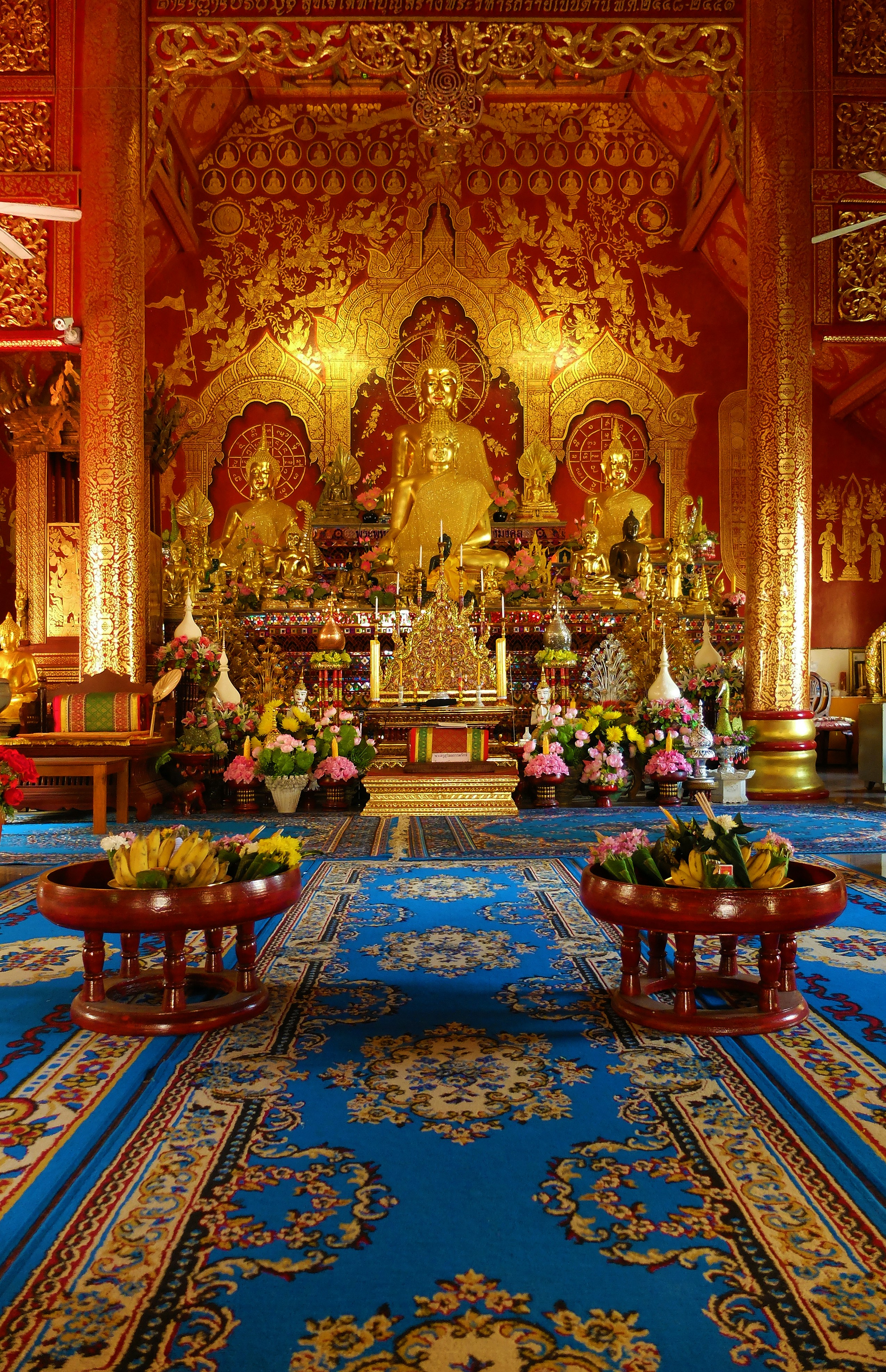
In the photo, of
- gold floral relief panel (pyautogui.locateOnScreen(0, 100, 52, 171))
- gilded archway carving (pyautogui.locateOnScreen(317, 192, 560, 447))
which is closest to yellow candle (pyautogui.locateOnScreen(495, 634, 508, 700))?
gilded archway carving (pyautogui.locateOnScreen(317, 192, 560, 447))

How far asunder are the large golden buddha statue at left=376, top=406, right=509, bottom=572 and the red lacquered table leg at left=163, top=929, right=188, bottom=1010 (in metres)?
7.80

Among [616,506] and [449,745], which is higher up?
[616,506]

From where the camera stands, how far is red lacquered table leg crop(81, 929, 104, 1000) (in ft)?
8.69

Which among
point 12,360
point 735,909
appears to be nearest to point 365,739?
point 12,360

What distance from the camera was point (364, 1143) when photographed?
6.36 ft

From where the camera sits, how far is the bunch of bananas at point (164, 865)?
101 inches

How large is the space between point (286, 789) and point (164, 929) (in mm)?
4632

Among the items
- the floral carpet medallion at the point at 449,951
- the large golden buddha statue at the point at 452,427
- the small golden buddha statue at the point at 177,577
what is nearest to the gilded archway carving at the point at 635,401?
the large golden buddha statue at the point at 452,427

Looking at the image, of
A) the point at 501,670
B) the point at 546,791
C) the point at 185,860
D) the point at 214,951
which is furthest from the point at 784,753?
the point at 185,860

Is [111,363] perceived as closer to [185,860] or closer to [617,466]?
[617,466]

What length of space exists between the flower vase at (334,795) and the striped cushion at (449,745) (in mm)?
508

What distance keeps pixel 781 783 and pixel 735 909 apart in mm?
5505

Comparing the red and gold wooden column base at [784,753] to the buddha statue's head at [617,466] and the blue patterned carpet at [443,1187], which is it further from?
the blue patterned carpet at [443,1187]

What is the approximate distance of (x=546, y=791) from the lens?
24.1ft
